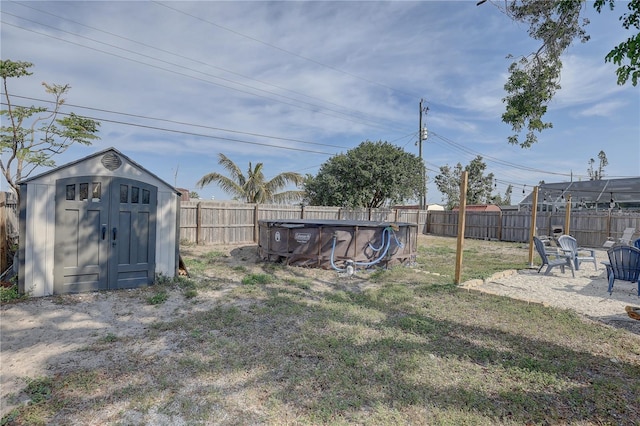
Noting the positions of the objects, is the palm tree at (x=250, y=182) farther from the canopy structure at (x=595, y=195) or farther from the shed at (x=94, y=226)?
the canopy structure at (x=595, y=195)

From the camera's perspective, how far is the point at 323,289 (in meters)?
6.22

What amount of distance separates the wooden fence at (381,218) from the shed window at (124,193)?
6.53 m

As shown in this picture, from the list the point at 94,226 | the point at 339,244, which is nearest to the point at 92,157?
the point at 94,226

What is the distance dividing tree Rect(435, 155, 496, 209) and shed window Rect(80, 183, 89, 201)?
3440 cm

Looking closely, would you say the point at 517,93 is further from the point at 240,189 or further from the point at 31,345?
the point at 240,189

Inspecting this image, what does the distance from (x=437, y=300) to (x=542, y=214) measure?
14835 millimetres

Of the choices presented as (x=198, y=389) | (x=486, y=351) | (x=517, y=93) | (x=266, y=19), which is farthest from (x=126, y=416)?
(x=266, y=19)

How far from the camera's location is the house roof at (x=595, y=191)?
2153cm

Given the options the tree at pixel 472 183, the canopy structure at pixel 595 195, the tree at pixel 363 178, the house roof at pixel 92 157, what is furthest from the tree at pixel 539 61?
the tree at pixel 472 183

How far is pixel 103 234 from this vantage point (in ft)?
17.7

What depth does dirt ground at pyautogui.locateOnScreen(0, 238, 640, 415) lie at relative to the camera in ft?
10.3

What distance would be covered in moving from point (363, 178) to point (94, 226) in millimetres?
15427

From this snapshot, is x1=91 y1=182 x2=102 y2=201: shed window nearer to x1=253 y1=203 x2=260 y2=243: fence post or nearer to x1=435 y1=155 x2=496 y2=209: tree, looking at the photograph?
x1=253 y1=203 x2=260 y2=243: fence post

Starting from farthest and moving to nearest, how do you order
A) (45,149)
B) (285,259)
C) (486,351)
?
(285,259) < (45,149) < (486,351)
